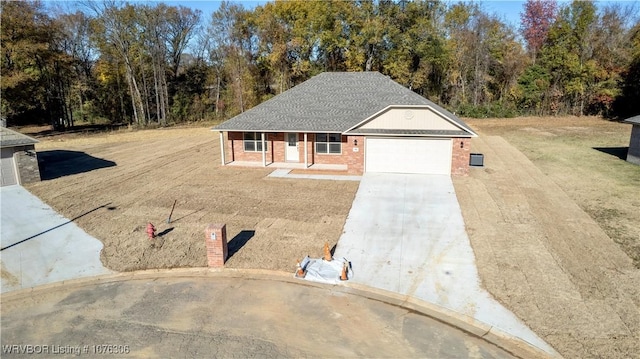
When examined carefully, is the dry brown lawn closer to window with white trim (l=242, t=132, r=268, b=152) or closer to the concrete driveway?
the concrete driveway

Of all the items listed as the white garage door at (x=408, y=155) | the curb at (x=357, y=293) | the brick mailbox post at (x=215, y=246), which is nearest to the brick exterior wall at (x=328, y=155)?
the white garage door at (x=408, y=155)

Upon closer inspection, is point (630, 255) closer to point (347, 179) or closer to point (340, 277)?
point (340, 277)

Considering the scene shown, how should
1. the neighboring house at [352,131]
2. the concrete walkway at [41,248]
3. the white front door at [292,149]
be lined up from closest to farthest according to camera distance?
the concrete walkway at [41,248] < the neighboring house at [352,131] < the white front door at [292,149]

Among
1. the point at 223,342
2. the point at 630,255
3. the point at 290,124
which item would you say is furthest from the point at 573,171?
the point at 223,342

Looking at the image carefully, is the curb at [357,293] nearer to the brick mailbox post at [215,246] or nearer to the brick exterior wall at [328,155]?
the brick mailbox post at [215,246]

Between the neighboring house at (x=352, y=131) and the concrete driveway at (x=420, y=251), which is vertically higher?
the neighboring house at (x=352, y=131)

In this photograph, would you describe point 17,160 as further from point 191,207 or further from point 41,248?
point 191,207

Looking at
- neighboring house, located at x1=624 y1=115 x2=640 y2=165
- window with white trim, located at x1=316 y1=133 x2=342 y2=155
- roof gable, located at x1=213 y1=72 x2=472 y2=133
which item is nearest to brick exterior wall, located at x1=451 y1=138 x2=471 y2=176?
roof gable, located at x1=213 y1=72 x2=472 y2=133
